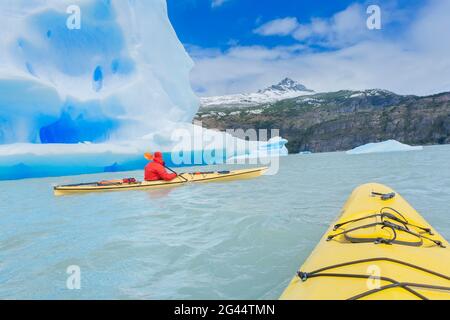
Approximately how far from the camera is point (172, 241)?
15.2 ft

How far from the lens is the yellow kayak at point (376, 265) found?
1858mm

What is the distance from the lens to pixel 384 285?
187 cm

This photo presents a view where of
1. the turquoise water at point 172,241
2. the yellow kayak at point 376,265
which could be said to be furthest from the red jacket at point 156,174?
the yellow kayak at point 376,265

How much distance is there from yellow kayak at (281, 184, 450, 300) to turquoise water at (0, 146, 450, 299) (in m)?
0.73

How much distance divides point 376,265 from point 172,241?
3012 mm

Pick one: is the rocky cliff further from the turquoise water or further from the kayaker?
the kayaker

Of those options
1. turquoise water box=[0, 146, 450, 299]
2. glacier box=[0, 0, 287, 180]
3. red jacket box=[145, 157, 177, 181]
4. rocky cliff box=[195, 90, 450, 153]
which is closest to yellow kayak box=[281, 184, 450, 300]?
turquoise water box=[0, 146, 450, 299]

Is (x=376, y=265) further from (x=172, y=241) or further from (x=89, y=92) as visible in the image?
(x=89, y=92)

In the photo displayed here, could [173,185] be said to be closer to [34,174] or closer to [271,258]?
[271,258]

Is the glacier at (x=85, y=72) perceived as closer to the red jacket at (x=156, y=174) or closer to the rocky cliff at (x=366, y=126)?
the red jacket at (x=156, y=174)

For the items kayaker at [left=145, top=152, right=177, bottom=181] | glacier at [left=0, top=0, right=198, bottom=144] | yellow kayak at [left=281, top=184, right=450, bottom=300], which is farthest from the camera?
glacier at [left=0, top=0, right=198, bottom=144]

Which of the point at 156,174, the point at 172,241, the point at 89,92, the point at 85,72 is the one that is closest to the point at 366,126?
the point at 85,72

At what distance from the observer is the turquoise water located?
3174 mm
